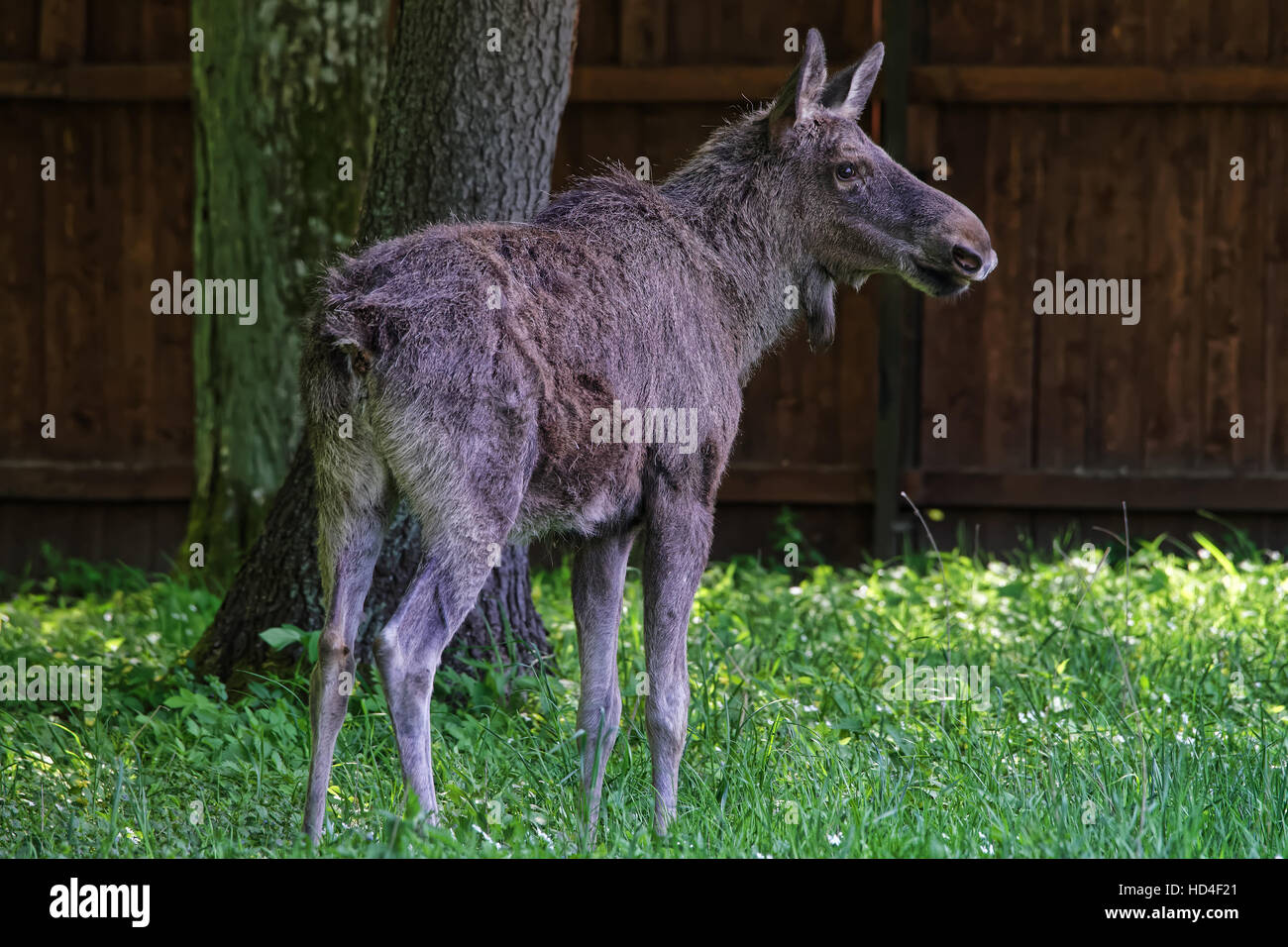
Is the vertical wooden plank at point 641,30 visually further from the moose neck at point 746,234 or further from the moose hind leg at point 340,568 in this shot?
the moose hind leg at point 340,568

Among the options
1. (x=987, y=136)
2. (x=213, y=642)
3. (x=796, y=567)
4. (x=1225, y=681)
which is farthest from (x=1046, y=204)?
(x=213, y=642)

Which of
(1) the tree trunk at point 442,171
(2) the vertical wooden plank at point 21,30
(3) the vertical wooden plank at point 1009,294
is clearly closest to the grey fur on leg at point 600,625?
(1) the tree trunk at point 442,171

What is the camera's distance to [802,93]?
147 inches

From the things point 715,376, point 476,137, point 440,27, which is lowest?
point 715,376

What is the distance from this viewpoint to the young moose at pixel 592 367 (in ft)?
10.2

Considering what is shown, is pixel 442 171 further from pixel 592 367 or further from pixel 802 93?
pixel 592 367

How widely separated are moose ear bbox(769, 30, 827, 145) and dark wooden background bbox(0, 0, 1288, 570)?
3879 millimetres

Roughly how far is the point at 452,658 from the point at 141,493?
3.87 m

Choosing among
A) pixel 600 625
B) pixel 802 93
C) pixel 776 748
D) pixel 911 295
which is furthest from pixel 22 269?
pixel 776 748

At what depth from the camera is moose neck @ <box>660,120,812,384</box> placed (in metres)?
3.80

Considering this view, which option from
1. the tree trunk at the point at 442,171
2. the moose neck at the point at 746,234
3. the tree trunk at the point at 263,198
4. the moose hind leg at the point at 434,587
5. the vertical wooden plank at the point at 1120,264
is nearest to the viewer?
the moose hind leg at the point at 434,587

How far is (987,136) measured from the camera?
7.70 meters

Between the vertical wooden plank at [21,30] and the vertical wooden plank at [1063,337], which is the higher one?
the vertical wooden plank at [21,30]

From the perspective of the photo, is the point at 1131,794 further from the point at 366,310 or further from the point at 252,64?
the point at 252,64
